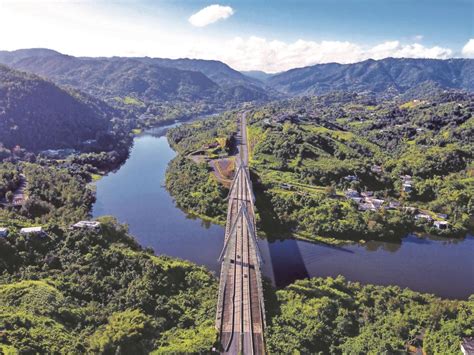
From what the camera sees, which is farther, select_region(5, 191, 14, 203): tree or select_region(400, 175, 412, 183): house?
select_region(400, 175, 412, 183): house

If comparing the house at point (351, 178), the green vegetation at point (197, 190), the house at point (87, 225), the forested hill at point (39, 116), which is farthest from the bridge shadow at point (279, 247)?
the forested hill at point (39, 116)

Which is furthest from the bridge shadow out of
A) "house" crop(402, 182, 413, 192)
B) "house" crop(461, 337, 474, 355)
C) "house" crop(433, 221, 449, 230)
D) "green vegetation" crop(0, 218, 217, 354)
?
"house" crop(402, 182, 413, 192)

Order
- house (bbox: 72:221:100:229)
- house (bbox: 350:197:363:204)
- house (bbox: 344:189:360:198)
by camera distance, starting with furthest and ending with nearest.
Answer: house (bbox: 344:189:360:198)
house (bbox: 350:197:363:204)
house (bbox: 72:221:100:229)

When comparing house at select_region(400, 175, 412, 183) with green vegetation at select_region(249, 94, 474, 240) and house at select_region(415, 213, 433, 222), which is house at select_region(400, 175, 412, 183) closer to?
green vegetation at select_region(249, 94, 474, 240)

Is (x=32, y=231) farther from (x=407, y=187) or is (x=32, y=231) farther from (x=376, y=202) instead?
(x=407, y=187)

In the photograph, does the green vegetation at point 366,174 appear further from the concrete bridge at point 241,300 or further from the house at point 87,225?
the house at point 87,225
